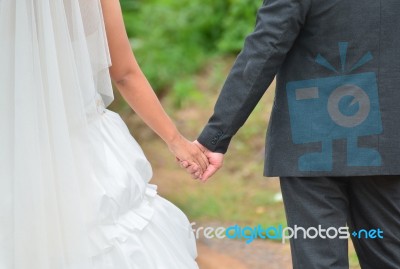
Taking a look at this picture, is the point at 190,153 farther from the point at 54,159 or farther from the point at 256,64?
the point at 54,159

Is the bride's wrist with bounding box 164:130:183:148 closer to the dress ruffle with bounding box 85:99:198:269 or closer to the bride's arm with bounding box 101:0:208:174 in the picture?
the bride's arm with bounding box 101:0:208:174

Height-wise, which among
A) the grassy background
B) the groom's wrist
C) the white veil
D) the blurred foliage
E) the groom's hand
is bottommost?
the grassy background

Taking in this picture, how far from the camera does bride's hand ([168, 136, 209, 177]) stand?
10.8 feet

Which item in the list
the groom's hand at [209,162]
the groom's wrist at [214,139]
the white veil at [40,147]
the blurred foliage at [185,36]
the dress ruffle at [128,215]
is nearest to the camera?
the white veil at [40,147]

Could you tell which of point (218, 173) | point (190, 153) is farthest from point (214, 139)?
point (218, 173)

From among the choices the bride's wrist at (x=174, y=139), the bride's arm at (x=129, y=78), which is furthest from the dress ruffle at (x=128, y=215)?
the bride's wrist at (x=174, y=139)

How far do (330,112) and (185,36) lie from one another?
7.81 meters

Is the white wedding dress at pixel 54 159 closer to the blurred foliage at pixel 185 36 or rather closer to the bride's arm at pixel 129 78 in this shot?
the bride's arm at pixel 129 78

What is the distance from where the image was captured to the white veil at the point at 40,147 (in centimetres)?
262

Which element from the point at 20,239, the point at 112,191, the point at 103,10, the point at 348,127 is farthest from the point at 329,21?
the point at 20,239

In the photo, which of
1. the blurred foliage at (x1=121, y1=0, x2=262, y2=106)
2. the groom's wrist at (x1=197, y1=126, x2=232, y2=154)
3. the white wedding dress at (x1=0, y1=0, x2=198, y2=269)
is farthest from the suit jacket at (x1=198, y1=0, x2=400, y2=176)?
the blurred foliage at (x1=121, y1=0, x2=262, y2=106)

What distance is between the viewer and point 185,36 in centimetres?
1066

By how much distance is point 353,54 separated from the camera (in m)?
2.92

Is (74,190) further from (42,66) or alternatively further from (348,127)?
(348,127)
